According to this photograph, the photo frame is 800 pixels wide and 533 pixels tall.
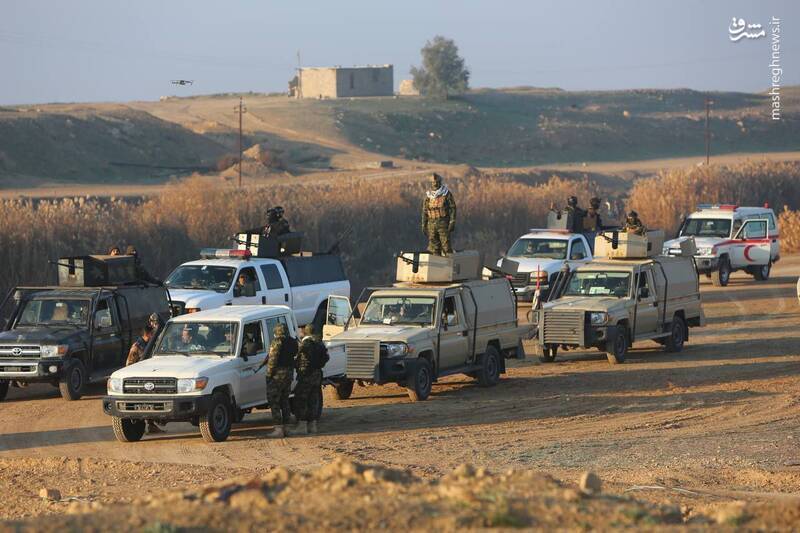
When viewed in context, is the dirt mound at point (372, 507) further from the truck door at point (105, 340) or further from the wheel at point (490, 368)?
the wheel at point (490, 368)

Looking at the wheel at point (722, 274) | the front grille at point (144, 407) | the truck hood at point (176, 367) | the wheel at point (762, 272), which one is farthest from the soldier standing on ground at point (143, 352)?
the wheel at point (762, 272)

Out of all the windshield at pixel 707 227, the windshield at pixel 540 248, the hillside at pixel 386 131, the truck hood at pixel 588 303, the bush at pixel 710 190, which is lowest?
the truck hood at pixel 588 303

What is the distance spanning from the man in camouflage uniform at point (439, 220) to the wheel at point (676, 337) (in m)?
5.86

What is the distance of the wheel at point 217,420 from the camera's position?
656 inches

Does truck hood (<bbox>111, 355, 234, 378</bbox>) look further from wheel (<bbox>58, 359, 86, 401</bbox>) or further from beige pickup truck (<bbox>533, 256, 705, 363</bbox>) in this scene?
beige pickup truck (<bbox>533, 256, 705, 363</bbox>)

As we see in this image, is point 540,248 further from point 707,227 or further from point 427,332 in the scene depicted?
point 427,332

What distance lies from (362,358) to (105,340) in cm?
452

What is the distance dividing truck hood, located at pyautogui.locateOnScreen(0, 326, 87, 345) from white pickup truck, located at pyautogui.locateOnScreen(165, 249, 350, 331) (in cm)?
282

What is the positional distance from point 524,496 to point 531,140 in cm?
9832

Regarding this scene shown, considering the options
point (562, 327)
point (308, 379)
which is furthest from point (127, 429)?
point (562, 327)

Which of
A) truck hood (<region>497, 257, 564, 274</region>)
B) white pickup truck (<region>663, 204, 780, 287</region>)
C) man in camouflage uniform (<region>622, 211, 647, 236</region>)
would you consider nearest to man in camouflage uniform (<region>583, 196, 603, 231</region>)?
truck hood (<region>497, 257, 564, 274</region>)

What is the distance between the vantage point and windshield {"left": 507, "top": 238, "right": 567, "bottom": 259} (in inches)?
1278

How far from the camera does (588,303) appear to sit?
938 inches

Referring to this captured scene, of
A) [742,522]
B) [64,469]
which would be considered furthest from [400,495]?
[64,469]
